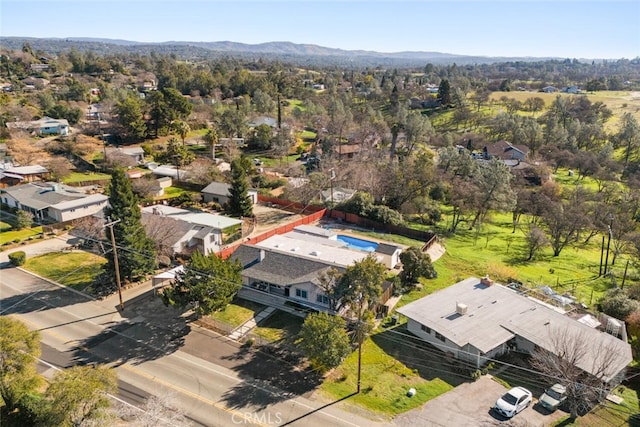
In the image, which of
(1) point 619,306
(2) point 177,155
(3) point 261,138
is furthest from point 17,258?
(3) point 261,138

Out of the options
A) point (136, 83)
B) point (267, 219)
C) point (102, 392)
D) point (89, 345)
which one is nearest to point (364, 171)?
point (267, 219)

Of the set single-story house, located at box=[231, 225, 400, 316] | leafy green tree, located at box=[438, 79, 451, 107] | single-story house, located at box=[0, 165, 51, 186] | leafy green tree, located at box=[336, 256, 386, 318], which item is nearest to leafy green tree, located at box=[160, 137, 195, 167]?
single-story house, located at box=[0, 165, 51, 186]

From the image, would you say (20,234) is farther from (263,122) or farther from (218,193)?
(263,122)

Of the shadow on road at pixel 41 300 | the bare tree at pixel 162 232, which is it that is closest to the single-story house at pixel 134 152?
the bare tree at pixel 162 232

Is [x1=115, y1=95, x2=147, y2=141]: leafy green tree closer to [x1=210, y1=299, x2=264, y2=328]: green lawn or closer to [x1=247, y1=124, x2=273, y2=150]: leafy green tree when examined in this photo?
[x1=247, y1=124, x2=273, y2=150]: leafy green tree

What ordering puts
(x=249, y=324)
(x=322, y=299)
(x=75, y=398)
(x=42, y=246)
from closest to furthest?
(x=75, y=398), (x=249, y=324), (x=322, y=299), (x=42, y=246)
